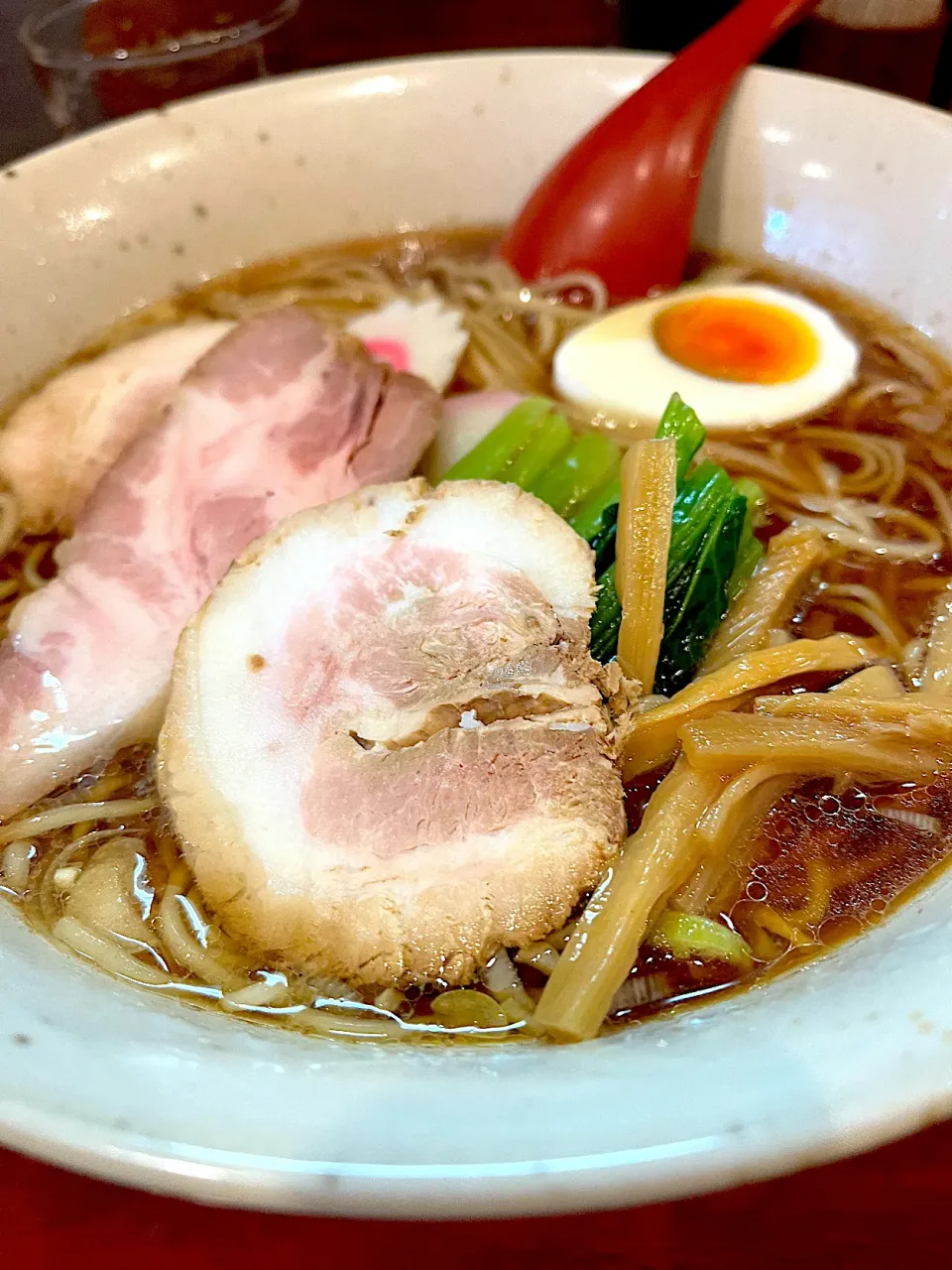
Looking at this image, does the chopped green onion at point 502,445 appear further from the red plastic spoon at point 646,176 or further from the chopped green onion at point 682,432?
the red plastic spoon at point 646,176

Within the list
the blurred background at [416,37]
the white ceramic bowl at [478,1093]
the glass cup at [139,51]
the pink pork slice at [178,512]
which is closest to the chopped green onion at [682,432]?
the pink pork slice at [178,512]

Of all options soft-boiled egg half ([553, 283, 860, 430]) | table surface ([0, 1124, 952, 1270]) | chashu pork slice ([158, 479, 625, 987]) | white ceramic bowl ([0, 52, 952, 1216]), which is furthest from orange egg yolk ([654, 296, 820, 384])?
table surface ([0, 1124, 952, 1270])

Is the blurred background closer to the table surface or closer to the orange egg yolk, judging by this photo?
the orange egg yolk

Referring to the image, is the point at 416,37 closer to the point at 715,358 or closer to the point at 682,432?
the point at 715,358

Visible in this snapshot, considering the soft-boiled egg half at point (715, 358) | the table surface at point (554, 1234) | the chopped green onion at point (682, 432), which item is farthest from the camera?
the soft-boiled egg half at point (715, 358)

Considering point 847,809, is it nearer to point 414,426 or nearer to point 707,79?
point 414,426
